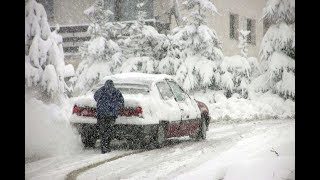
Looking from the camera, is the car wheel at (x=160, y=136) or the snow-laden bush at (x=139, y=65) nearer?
the car wheel at (x=160, y=136)

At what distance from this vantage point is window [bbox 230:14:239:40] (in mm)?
27594

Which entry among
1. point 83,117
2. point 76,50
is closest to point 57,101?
point 83,117

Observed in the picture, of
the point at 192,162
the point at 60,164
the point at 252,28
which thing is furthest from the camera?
the point at 252,28

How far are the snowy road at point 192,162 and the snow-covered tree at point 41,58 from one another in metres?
2.37

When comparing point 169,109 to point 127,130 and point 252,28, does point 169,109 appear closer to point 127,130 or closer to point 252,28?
point 127,130

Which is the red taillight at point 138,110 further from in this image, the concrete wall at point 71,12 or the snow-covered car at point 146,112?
the concrete wall at point 71,12

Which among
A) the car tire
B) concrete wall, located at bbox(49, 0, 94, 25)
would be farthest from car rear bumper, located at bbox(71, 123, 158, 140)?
concrete wall, located at bbox(49, 0, 94, 25)

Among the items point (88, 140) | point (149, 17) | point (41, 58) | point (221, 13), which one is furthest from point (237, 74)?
point (88, 140)

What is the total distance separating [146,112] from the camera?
37.4 ft

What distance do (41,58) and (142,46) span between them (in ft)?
26.5

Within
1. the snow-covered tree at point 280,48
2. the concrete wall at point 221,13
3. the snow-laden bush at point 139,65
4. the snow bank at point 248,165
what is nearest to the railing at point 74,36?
the concrete wall at point 221,13

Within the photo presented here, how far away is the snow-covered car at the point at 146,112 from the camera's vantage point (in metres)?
11.3

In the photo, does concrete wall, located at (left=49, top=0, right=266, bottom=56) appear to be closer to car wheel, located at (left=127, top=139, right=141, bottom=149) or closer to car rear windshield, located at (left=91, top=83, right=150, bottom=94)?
car wheel, located at (left=127, top=139, right=141, bottom=149)
